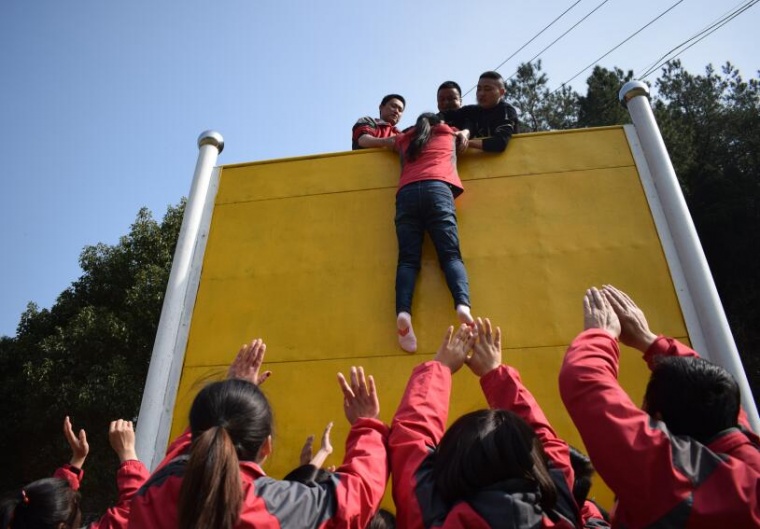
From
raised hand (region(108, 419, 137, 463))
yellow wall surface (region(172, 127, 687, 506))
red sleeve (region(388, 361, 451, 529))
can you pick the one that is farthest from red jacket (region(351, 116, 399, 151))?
red sleeve (region(388, 361, 451, 529))

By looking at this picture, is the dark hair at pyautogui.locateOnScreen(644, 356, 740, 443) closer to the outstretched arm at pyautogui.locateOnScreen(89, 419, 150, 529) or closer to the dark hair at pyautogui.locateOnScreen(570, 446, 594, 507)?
the dark hair at pyautogui.locateOnScreen(570, 446, 594, 507)

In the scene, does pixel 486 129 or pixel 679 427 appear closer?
pixel 679 427

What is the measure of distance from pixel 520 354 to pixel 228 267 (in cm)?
212

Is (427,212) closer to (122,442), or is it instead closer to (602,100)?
(122,442)

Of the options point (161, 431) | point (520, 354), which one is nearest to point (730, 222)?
point (520, 354)

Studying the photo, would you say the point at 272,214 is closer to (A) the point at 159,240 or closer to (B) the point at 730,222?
(A) the point at 159,240

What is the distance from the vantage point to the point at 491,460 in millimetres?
1354

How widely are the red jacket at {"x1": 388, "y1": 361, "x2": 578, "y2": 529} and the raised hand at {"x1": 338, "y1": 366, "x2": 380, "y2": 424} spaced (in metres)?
0.16

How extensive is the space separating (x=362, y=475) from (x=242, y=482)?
35cm

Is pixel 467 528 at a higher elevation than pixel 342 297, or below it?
below

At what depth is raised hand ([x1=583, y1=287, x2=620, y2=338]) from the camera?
5.96ft

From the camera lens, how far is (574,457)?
2369mm

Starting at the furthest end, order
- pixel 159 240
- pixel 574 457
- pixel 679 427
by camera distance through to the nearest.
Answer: pixel 159 240
pixel 574 457
pixel 679 427

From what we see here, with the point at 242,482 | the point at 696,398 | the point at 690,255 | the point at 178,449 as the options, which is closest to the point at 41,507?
the point at 178,449
